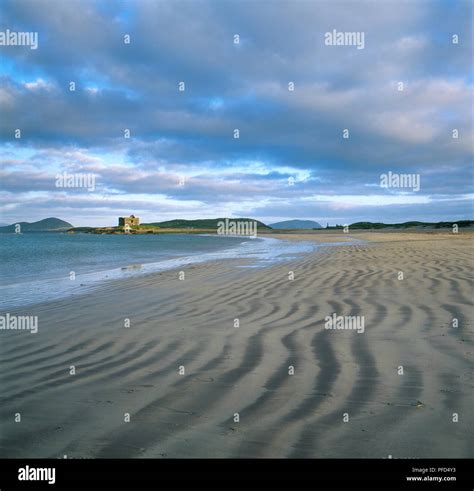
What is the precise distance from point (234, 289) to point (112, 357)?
6.46 metres

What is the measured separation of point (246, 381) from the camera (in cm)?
473

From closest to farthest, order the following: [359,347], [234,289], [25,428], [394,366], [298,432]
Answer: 1. [298,432]
2. [25,428]
3. [394,366]
4. [359,347]
5. [234,289]

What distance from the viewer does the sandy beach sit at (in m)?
3.37

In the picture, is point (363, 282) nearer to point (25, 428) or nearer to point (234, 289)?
point (234, 289)

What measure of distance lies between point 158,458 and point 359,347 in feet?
11.8

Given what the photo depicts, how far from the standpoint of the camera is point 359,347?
589 cm

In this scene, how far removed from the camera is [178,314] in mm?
8828

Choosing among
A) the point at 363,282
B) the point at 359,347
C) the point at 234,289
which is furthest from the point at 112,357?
the point at 363,282

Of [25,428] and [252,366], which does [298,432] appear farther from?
[25,428]

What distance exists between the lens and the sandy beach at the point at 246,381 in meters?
3.37

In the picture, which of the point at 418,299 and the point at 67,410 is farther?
the point at 418,299

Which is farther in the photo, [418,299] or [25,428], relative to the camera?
[418,299]

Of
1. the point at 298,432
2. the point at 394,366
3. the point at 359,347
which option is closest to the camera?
the point at 298,432

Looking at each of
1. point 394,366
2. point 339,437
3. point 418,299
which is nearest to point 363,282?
point 418,299
